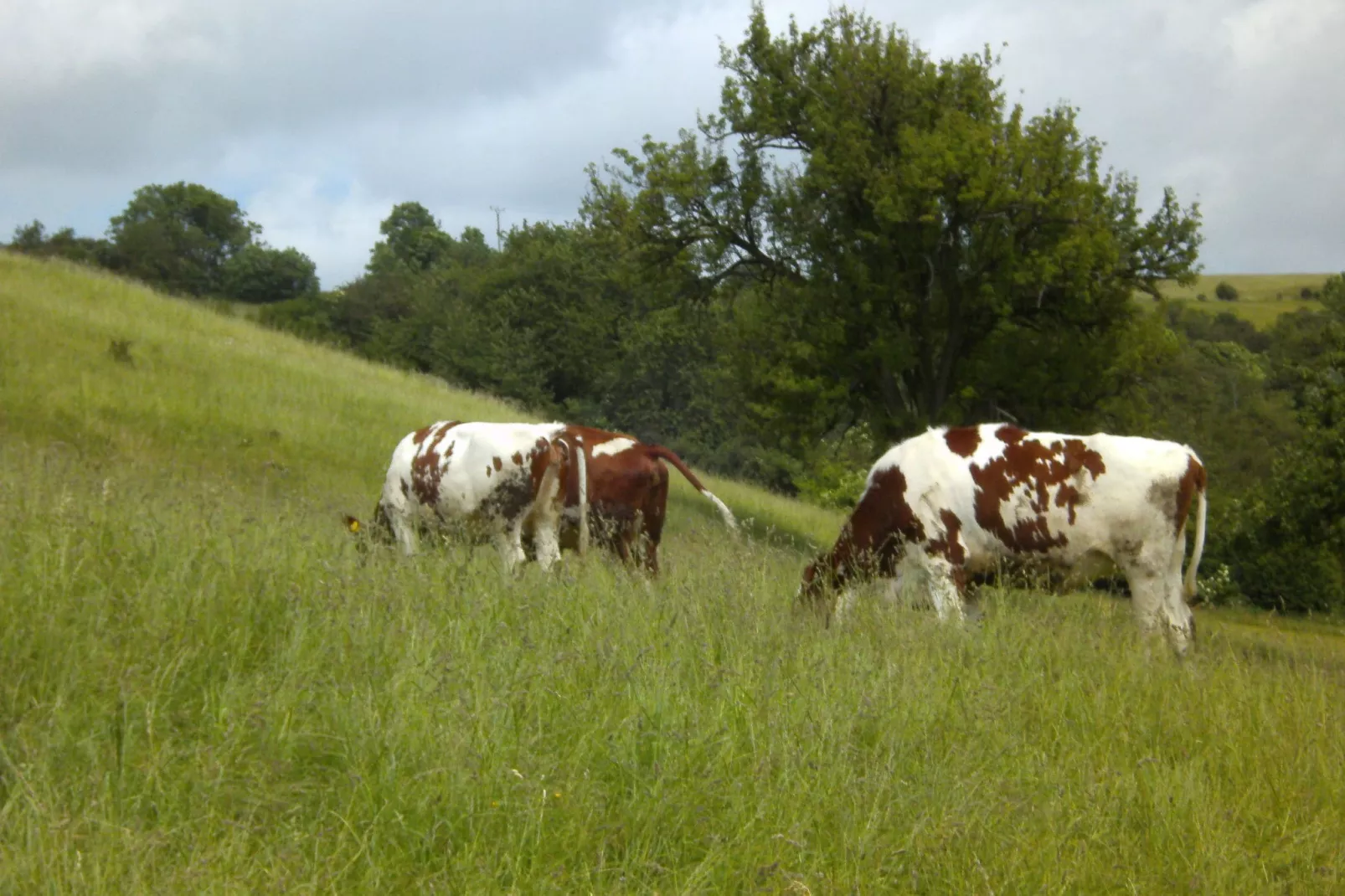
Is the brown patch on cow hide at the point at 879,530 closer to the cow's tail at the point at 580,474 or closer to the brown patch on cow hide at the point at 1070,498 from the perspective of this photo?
the brown patch on cow hide at the point at 1070,498

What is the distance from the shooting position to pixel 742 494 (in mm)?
28109

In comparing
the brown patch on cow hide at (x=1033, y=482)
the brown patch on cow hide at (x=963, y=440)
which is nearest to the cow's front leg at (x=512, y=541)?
the brown patch on cow hide at (x=963, y=440)

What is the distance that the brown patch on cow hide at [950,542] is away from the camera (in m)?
9.36

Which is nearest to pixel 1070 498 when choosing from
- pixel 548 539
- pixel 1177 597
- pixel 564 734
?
pixel 1177 597

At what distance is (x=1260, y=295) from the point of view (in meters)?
119

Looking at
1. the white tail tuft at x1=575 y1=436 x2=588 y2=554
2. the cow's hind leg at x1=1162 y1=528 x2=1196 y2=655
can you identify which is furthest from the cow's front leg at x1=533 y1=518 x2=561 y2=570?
the cow's hind leg at x1=1162 y1=528 x2=1196 y2=655

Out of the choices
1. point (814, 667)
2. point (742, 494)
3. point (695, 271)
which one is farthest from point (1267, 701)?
point (742, 494)

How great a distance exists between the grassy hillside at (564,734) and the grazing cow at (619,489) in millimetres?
4133

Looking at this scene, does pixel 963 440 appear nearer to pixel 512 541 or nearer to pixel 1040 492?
pixel 1040 492

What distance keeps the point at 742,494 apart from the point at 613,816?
957 inches

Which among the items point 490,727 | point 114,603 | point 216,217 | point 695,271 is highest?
point 216,217

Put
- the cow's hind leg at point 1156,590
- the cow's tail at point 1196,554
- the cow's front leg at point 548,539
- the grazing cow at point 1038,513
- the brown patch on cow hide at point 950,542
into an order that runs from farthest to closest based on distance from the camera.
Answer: the cow's front leg at point 548,539, the brown patch on cow hide at point 950,542, the grazing cow at point 1038,513, the cow's hind leg at point 1156,590, the cow's tail at point 1196,554

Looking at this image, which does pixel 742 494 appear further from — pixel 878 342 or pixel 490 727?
pixel 490 727

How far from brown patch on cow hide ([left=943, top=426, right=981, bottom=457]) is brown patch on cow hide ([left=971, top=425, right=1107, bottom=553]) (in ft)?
0.62
